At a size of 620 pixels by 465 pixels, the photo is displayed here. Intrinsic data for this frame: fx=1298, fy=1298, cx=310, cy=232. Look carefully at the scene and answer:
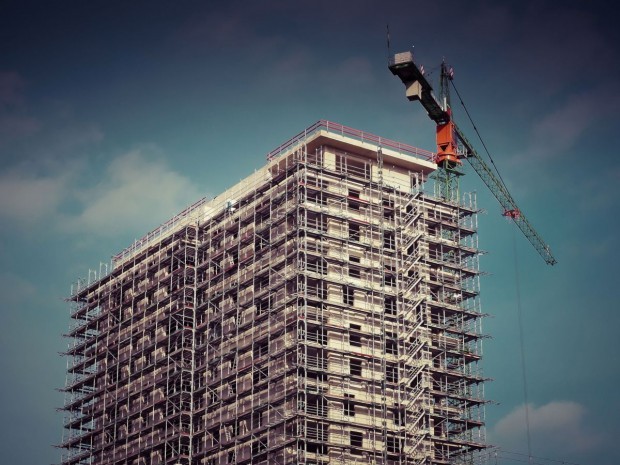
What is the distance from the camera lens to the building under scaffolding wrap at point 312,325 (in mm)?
102500

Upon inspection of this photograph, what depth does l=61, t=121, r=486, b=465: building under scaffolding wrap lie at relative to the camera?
102500mm

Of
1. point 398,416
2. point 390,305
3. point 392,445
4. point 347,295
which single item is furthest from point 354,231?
point 392,445

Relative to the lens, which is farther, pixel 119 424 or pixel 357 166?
pixel 119 424

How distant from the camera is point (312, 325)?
10262 centimetres

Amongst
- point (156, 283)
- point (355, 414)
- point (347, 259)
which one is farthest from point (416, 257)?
point (156, 283)

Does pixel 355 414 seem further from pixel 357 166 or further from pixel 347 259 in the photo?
pixel 357 166

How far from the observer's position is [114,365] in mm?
125125

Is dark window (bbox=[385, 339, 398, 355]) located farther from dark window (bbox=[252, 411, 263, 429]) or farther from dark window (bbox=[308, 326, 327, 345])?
dark window (bbox=[252, 411, 263, 429])

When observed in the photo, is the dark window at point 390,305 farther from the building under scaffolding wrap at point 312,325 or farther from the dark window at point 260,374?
the dark window at point 260,374

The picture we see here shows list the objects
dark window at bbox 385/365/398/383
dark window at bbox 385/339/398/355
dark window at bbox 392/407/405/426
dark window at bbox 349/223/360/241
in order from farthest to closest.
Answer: dark window at bbox 349/223/360/241 → dark window at bbox 385/339/398/355 → dark window at bbox 385/365/398/383 → dark window at bbox 392/407/405/426

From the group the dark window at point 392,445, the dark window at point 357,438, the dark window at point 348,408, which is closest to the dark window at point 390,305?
the dark window at point 348,408

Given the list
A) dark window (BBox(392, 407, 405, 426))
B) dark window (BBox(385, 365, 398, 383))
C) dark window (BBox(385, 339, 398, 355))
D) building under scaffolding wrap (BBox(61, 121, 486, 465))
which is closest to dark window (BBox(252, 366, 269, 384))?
building under scaffolding wrap (BBox(61, 121, 486, 465))

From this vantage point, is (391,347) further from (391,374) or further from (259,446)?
(259,446)

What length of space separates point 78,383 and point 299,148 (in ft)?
126
